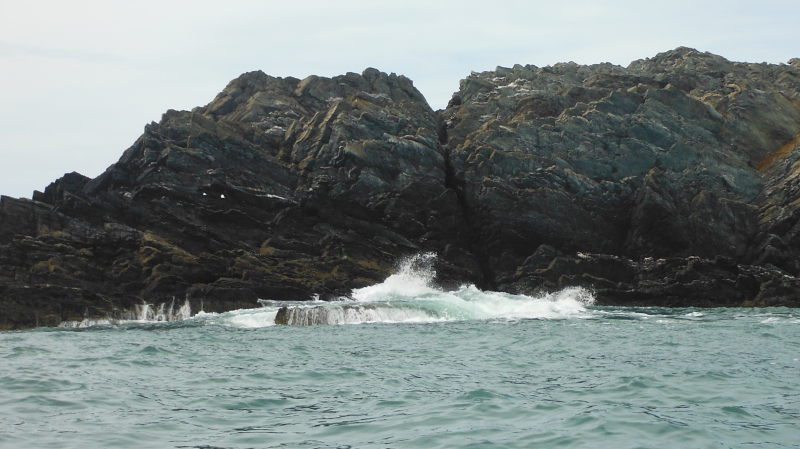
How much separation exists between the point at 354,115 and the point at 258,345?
160ft

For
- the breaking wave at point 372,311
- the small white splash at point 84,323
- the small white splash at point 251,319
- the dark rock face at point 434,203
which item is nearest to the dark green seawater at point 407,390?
the small white splash at point 251,319

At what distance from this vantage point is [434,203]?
212ft

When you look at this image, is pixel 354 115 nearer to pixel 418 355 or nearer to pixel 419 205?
pixel 419 205

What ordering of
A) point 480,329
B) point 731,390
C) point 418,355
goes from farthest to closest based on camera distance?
1. point 480,329
2. point 418,355
3. point 731,390

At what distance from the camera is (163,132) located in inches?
2621

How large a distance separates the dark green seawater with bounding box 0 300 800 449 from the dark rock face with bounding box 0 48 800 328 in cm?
1858

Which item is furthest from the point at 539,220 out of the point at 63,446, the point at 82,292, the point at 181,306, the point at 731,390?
the point at 63,446

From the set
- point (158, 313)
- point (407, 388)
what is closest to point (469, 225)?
point (158, 313)

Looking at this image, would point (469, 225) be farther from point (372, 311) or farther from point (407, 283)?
point (372, 311)

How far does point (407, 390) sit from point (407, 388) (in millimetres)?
242

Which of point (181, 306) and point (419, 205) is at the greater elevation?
point (419, 205)

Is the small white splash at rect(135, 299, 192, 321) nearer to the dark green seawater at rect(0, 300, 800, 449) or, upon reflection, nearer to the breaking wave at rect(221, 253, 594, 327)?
the breaking wave at rect(221, 253, 594, 327)

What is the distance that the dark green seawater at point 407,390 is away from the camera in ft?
38.5

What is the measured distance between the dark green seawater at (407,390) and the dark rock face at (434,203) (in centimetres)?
1858
